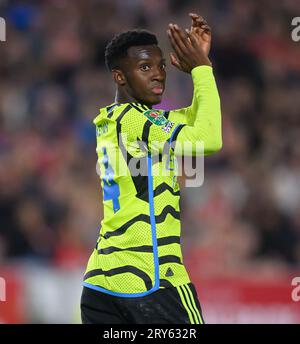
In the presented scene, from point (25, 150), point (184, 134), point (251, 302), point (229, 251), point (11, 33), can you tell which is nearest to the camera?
point (184, 134)

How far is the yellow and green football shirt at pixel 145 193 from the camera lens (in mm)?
4738

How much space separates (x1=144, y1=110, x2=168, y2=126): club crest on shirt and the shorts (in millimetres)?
847

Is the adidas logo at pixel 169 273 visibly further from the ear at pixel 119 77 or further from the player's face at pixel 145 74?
the ear at pixel 119 77

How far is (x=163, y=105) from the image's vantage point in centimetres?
1119

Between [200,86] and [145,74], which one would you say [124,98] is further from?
[200,86]

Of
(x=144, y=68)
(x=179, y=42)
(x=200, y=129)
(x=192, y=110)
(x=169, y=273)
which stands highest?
(x=179, y=42)

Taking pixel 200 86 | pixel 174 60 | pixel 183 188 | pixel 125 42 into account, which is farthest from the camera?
pixel 183 188

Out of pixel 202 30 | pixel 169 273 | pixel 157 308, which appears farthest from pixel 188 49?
pixel 157 308

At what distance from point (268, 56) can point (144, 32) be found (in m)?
8.19

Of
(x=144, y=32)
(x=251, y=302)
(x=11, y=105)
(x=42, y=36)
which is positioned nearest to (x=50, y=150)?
(x=11, y=105)

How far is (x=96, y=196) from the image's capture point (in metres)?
10.5

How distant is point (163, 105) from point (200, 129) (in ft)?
21.4

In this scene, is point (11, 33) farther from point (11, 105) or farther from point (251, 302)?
point (251, 302)

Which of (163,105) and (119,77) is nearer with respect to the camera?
(119,77)
